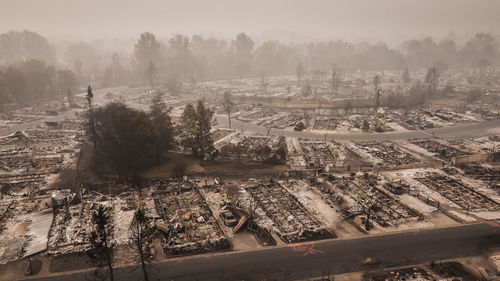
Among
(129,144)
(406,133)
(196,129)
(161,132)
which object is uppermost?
(196,129)

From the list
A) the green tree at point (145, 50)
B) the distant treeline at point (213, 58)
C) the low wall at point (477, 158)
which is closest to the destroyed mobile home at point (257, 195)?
the low wall at point (477, 158)

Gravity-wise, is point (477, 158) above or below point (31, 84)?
below

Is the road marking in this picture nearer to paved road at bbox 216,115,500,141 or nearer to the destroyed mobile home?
the destroyed mobile home

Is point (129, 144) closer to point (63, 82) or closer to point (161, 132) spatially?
point (161, 132)

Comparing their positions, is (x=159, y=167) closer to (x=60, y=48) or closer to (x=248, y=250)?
(x=248, y=250)

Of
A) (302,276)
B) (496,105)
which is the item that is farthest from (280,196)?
(496,105)

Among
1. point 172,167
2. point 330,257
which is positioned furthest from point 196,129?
point 330,257
